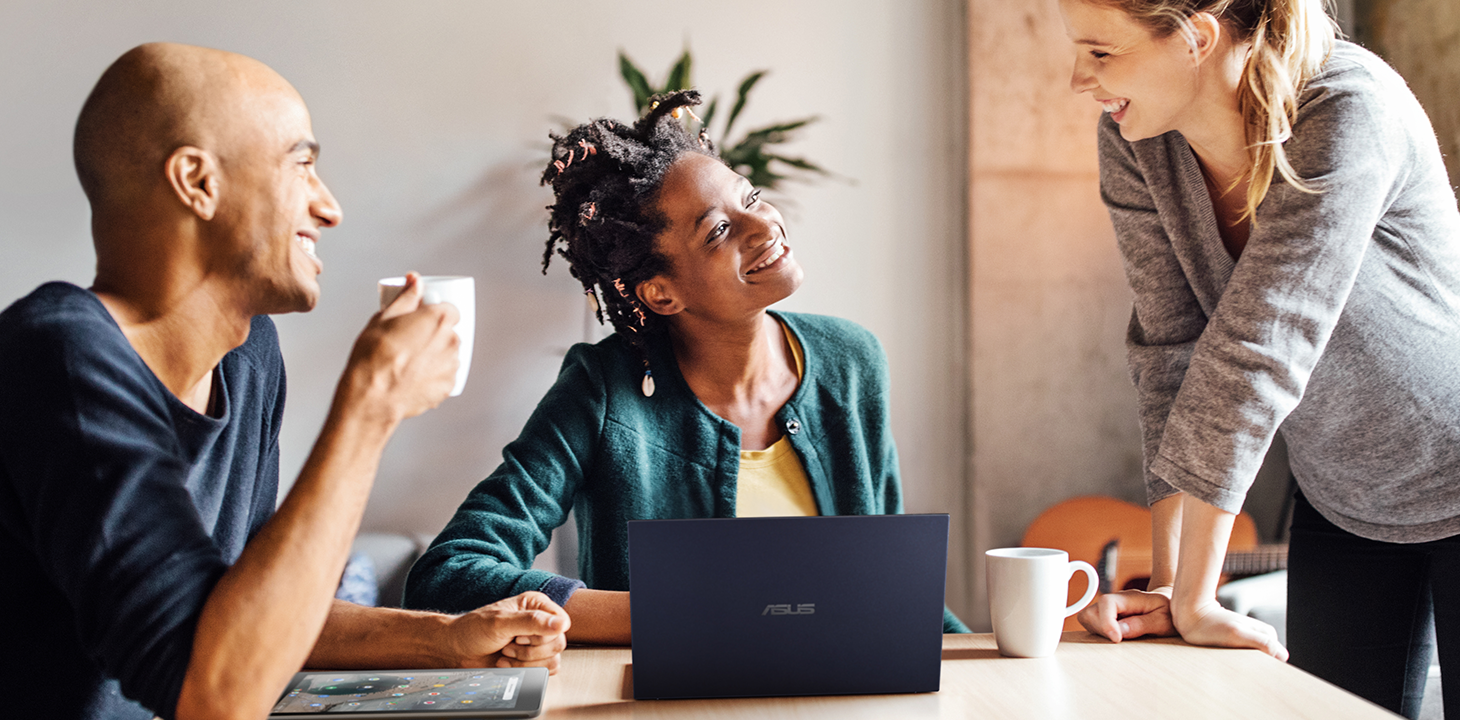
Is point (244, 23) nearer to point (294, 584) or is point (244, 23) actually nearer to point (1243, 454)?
point (294, 584)

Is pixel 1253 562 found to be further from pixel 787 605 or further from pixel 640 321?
pixel 787 605

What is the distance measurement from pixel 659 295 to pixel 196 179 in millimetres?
769

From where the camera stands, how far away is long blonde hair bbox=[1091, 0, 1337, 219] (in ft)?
3.43

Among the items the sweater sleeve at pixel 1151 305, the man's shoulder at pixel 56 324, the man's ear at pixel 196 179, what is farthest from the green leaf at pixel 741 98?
the man's shoulder at pixel 56 324

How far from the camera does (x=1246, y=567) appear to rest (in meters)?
2.42

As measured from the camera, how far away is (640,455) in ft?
4.92

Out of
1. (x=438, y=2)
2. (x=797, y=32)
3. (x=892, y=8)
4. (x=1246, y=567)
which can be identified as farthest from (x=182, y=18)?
(x=1246, y=567)

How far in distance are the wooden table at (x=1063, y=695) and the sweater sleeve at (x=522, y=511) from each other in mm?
227

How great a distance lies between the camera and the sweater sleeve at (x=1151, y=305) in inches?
49.4

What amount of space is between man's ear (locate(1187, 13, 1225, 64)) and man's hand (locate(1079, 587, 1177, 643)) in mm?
596

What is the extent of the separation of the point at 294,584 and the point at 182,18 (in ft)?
7.40

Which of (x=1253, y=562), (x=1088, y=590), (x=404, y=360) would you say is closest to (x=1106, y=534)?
(x=1253, y=562)

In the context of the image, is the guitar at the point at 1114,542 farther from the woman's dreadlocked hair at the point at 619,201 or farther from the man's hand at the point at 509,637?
the man's hand at the point at 509,637

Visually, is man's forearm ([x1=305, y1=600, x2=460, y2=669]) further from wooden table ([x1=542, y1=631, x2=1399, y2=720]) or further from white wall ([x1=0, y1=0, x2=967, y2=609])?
white wall ([x1=0, y1=0, x2=967, y2=609])
